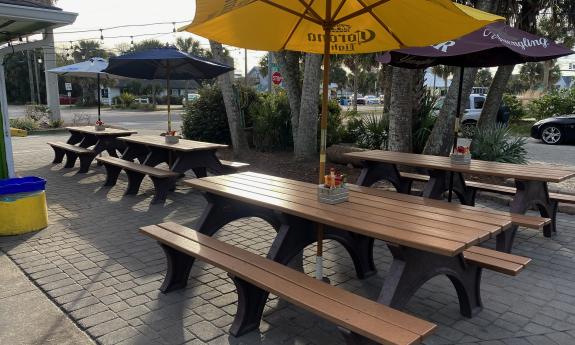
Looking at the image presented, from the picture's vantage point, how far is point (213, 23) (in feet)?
12.3

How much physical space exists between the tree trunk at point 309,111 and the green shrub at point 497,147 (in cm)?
318

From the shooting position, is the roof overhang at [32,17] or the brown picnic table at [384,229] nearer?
the brown picnic table at [384,229]

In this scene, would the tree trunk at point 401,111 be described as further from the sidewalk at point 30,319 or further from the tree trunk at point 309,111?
the sidewalk at point 30,319

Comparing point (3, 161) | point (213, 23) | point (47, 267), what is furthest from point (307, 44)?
point (3, 161)

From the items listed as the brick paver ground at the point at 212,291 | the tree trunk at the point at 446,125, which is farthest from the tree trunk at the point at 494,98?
the brick paver ground at the point at 212,291

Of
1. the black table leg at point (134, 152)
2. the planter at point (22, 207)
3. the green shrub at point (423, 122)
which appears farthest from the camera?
the green shrub at point (423, 122)

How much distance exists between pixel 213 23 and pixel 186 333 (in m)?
2.46

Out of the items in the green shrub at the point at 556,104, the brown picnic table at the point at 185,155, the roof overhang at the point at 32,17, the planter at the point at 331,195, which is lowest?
the brown picnic table at the point at 185,155

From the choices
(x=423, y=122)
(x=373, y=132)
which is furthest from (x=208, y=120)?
(x=423, y=122)

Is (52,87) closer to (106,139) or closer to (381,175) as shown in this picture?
(106,139)

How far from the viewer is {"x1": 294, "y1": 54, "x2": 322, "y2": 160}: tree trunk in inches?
351

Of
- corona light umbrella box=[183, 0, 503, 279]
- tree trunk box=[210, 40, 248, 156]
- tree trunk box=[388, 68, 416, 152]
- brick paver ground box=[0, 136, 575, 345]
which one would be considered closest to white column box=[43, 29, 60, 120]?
tree trunk box=[210, 40, 248, 156]

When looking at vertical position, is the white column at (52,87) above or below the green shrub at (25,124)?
above

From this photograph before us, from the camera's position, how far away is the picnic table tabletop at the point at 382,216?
2662 millimetres
